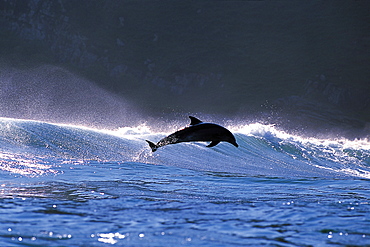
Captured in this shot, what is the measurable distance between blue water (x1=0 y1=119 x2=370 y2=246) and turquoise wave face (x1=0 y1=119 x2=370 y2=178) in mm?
90

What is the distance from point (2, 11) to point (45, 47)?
19.7 meters

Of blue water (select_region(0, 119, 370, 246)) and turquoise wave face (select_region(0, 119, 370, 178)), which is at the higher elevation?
turquoise wave face (select_region(0, 119, 370, 178))

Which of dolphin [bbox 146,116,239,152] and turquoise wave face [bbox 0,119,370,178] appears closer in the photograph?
dolphin [bbox 146,116,239,152]

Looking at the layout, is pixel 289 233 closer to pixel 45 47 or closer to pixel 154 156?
pixel 154 156

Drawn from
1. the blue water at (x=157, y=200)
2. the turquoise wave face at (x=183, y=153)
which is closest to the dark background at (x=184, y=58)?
the turquoise wave face at (x=183, y=153)

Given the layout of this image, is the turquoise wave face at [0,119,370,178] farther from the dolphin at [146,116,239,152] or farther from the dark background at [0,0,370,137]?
the dark background at [0,0,370,137]

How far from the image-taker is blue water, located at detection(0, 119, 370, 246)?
6746mm

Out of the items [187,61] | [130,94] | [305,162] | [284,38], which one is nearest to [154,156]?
[305,162]

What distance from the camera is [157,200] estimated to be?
31.2 feet

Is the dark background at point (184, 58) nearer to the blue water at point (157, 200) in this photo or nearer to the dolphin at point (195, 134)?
the blue water at point (157, 200)

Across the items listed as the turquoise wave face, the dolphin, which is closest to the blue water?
the turquoise wave face

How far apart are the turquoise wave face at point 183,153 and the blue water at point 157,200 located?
0.29 ft

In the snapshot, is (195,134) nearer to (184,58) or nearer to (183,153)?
(183,153)

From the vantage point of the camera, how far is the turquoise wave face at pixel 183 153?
56.7ft
